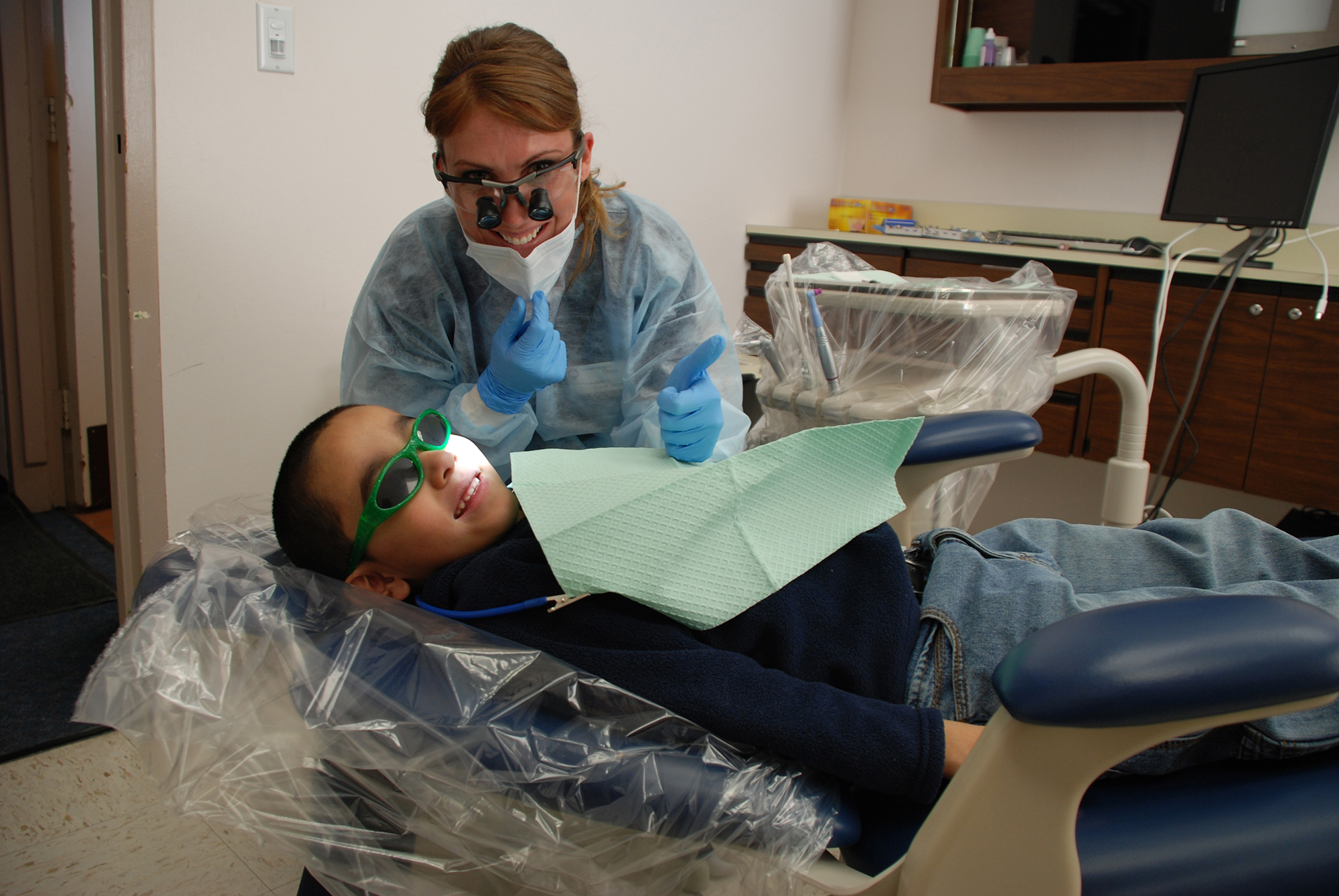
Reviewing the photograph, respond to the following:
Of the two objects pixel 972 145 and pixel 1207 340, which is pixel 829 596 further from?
pixel 972 145

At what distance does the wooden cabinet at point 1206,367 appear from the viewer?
2035mm

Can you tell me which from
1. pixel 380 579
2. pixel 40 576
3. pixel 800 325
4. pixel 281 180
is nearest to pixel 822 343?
pixel 800 325

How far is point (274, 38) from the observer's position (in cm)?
170

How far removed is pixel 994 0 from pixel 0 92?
3118 mm

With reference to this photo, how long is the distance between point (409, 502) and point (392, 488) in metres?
0.02

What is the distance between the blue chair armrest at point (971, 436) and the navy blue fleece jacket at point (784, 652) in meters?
0.13

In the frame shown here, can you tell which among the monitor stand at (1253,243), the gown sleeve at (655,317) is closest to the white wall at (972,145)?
the monitor stand at (1253,243)

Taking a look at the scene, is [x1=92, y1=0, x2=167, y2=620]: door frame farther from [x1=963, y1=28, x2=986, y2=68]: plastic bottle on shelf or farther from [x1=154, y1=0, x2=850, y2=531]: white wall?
[x1=963, y1=28, x2=986, y2=68]: plastic bottle on shelf

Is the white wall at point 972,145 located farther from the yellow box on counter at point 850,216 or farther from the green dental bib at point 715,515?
the green dental bib at point 715,515

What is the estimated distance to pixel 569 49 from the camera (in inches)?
88.7

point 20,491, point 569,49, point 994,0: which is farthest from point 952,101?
point 20,491

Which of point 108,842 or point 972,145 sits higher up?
point 972,145

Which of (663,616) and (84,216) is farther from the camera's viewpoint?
(84,216)

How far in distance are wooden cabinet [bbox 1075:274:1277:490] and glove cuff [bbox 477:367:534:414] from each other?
170 centimetres
